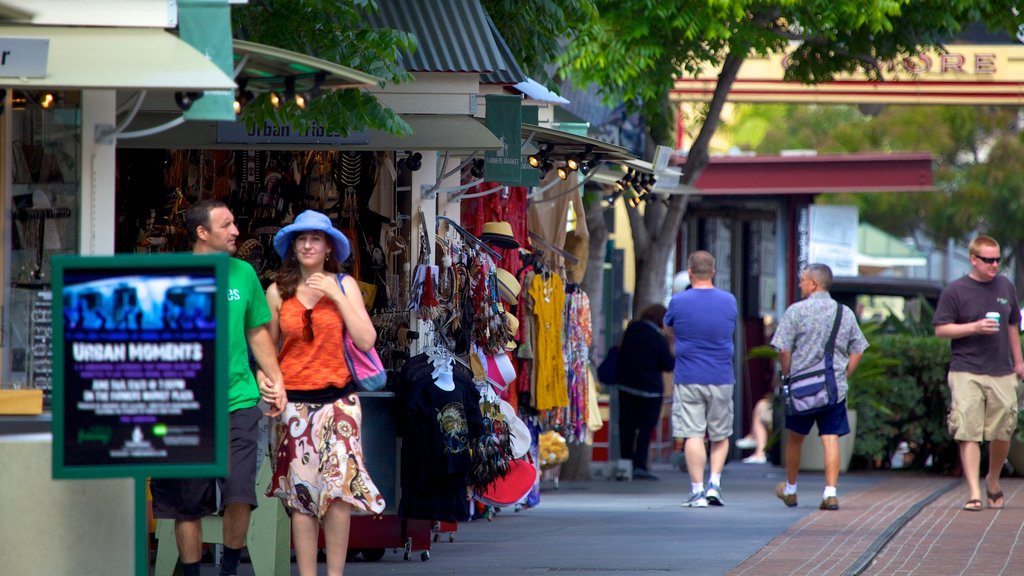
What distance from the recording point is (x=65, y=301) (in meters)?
6.21

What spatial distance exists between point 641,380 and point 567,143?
6.02 meters

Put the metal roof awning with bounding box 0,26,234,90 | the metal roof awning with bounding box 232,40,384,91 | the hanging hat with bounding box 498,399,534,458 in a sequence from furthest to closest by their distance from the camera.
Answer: the hanging hat with bounding box 498,399,534,458
the metal roof awning with bounding box 232,40,384,91
the metal roof awning with bounding box 0,26,234,90

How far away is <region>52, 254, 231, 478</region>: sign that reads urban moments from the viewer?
6207 mm

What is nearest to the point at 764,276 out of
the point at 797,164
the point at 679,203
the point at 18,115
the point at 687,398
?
the point at 797,164

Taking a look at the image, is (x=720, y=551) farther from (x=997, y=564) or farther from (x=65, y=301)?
(x=65, y=301)

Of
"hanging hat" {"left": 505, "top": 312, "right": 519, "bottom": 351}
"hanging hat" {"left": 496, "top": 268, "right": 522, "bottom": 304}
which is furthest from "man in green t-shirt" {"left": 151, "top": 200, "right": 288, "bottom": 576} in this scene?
"hanging hat" {"left": 496, "top": 268, "right": 522, "bottom": 304}

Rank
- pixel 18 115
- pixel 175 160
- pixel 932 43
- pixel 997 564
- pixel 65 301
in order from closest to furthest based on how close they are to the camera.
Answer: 1. pixel 65 301
2. pixel 18 115
3. pixel 997 564
4. pixel 175 160
5. pixel 932 43

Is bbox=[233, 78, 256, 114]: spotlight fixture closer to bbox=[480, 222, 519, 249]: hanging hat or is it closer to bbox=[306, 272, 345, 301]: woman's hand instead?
bbox=[306, 272, 345, 301]: woman's hand

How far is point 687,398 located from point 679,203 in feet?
15.0

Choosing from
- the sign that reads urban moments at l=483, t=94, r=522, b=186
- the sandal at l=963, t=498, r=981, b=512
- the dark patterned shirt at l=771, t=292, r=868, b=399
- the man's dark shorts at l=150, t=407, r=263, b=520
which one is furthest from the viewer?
the dark patterned shirt at l=771, t=292, r=868, b=399

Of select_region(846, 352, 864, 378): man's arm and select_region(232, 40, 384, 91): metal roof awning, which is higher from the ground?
select_region(232, 40, 384, 91): metal roof awning

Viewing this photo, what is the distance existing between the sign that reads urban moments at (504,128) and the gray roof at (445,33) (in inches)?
7.9

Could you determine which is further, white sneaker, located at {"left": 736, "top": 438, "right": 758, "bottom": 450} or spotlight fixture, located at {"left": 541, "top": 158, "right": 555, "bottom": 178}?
white sneaker, located at {"left": 736, "top": 438, "right": 758, "bottom": 450}

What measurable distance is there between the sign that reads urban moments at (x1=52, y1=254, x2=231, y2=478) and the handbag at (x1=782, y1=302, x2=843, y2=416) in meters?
7.64
